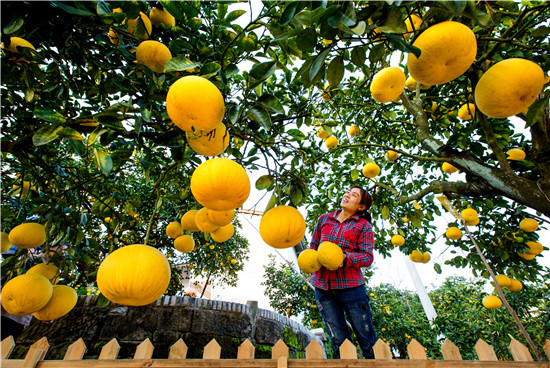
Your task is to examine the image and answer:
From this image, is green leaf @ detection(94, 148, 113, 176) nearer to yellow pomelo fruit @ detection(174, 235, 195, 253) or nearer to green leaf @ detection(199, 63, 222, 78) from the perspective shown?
green leaf @ detection(199, 63, 222, 78)

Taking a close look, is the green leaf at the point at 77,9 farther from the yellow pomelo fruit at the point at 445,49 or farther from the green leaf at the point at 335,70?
the yellow pomelo fruit at the point at 445,49

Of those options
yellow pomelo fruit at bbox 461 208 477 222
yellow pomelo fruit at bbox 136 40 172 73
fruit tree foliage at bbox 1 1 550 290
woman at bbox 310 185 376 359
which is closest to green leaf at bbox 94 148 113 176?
fruit tree foliage at bbox 1 1 550 290

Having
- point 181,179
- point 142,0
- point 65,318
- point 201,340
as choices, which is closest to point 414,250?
point 201,340

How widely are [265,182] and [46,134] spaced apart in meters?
0.94

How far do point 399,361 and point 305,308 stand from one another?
537cm

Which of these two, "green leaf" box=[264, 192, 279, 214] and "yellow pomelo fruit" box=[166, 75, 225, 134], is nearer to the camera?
"yellow pomelo fruit" box=[166, 75, 225, 134]

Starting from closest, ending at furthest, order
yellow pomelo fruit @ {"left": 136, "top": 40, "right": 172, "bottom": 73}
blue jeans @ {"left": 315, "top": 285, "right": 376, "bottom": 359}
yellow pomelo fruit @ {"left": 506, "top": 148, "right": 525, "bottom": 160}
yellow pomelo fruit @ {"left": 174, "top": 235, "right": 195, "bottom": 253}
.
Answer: yellow pomelo fruit @ {"left": 136, "top": 40, "right": 172, "bottom": 73} < yellow pomelo fruit @ {"left": 174, "top": 235, "right": 195, "bottom": 253} < blue jeans @ {"left": 315, "top": 285, "right": 376, "bottom": 359} < yellow pomelo fruit @ {"left": 506, "top": 148, "right": 525, "bottom": 160}

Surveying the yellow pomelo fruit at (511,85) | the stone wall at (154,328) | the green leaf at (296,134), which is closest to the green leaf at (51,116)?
the green leaf at (296,134)

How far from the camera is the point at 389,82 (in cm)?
132

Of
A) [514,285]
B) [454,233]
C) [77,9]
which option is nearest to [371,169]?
[454,233]

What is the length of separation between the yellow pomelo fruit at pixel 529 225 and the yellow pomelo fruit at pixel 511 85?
7.19 feet

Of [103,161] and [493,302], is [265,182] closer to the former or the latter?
[103,161]

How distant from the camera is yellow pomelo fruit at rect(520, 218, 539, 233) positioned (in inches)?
97.2

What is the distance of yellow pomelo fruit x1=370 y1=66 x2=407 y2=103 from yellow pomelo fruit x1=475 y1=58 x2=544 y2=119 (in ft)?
1.24
